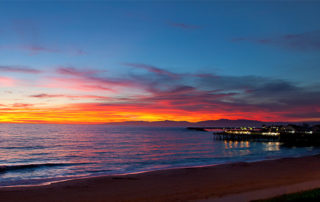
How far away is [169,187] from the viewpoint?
59.4 feet

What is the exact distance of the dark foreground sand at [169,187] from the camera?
49.5 feet

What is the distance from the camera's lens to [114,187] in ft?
59.0

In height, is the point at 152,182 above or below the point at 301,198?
below

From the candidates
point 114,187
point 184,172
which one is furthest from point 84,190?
point 184,172

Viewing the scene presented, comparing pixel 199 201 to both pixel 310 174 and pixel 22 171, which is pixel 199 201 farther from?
pixel 22 171

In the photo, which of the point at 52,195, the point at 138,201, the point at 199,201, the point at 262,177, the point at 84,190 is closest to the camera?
the point at 199,201

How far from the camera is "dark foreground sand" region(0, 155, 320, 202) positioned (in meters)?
15.1

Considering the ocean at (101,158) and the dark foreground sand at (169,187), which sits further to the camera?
the ocean at (101,158)

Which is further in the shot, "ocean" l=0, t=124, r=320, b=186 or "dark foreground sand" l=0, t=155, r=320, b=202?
"ocean" l=0, t=124, r=320, b=186

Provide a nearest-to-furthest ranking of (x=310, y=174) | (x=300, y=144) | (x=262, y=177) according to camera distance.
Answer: (x=262, y=177), (x=310, y=174), (x=300, y=144)

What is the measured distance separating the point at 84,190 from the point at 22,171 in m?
13.1

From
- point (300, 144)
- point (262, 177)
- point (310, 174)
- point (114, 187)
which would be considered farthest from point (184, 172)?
point (300, 144)

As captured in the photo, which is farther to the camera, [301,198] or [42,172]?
[42,172]

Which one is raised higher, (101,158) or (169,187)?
Answer: (169,187)
